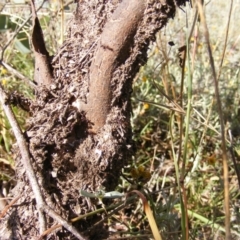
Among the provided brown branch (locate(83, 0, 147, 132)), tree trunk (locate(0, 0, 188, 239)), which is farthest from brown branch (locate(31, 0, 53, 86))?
brown branch (locate(83, 0, 147, 132))

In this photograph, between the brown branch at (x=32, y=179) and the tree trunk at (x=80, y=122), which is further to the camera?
the tree trunk at (x=80, y=122)

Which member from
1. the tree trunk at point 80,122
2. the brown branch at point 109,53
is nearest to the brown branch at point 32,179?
the tree trunk at point 80,122

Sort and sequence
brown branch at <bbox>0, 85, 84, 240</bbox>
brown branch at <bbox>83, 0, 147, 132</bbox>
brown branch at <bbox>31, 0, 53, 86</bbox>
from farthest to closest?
1. brown branch at <bbox>31, 0, 53, 86</bbox>
2. brown branch at <bbox>83, 0, 147, 132</bbox>
3. brown branch at <bbox>0, 85, 84, 240</bbox>

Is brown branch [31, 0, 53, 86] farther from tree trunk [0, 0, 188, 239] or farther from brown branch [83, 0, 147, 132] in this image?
brown branch [83, 0, 147, 132]

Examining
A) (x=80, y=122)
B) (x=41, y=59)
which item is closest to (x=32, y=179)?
(x=80, y=122)

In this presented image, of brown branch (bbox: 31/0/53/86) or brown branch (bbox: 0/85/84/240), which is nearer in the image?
brown branch (bbox: 0/85/84/240)

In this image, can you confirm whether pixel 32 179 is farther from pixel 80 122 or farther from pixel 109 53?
pixel 109 53

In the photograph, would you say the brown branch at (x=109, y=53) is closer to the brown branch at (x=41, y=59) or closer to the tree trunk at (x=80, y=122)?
the tree trunk at (x=80, y=122)
